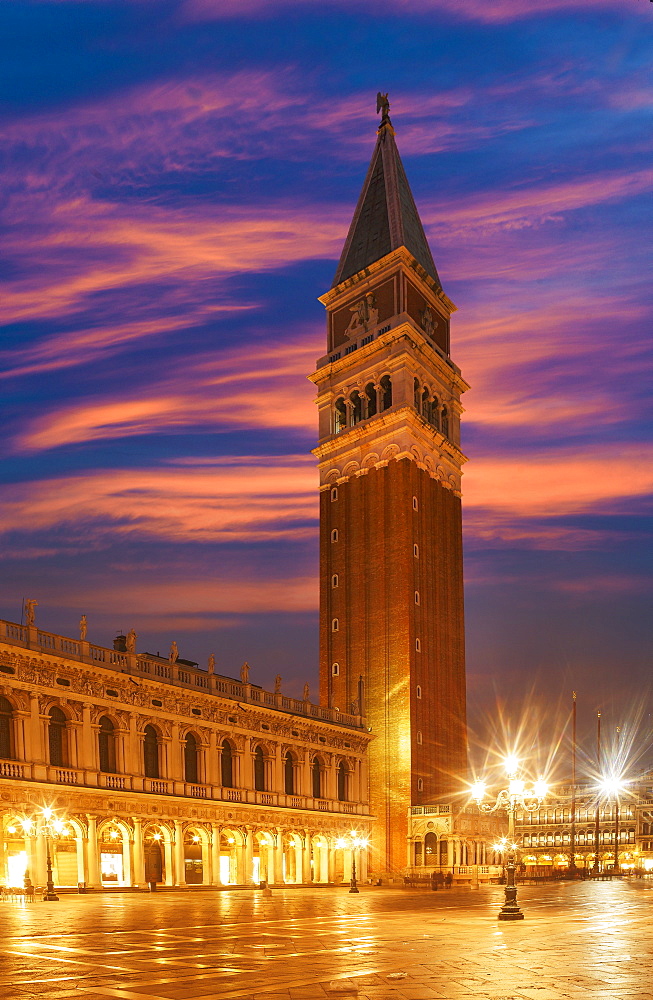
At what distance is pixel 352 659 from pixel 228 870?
955 inches

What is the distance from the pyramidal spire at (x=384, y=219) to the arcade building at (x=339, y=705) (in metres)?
0.30

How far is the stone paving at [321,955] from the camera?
43.2 ft

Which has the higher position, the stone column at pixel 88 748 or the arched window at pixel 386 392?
the arched window at pixel 386 392

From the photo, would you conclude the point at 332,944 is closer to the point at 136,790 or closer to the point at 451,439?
the point at 136,790

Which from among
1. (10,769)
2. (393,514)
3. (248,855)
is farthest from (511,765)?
(393,514)

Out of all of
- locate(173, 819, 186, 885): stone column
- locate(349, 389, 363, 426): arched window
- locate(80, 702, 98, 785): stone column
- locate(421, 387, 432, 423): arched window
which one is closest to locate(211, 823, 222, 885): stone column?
locate(173, 819, 186, 885): stone column

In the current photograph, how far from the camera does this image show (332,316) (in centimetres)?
9031

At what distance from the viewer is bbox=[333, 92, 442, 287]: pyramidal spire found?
8769cm

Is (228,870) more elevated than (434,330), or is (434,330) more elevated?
(434,330)

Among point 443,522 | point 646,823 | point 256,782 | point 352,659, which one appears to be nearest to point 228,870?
point 256,782

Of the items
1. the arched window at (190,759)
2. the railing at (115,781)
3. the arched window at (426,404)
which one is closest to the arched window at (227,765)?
the arched window at (190,759)

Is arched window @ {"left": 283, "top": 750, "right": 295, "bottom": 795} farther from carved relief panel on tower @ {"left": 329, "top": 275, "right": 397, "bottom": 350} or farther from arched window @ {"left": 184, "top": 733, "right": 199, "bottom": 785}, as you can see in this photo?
carved relief panel on tower @ {"left": 329, "top": 275, "right": 397, "bottom": 350}

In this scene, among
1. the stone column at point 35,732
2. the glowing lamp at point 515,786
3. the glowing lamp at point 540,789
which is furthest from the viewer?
the stone column at point 35,732

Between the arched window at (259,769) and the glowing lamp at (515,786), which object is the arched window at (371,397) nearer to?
the arched window at (259,769)
